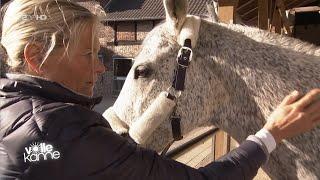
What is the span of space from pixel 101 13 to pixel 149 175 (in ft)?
1.99

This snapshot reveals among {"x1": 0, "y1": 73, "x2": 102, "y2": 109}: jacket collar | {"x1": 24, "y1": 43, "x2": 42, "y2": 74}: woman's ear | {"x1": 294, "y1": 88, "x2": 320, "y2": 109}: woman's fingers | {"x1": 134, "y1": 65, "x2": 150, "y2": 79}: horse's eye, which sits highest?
{"x1": 24, "y1": 43, "x2": 42, "y2": 74}: woman's ear

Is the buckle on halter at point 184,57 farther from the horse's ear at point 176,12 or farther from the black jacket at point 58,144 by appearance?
the black jacket at point 58,144

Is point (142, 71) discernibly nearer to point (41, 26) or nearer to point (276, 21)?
point (41, 26)

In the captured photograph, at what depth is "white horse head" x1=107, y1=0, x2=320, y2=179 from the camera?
1954 mm

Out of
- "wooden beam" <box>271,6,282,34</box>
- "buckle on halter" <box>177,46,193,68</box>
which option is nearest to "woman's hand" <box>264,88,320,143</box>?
"buckle on halter" <box>177,46,193,68</box>

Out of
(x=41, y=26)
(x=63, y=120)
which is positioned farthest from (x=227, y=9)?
(x=63, y=120)

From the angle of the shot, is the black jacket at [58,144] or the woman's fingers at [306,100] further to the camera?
the woman's fingers at [306,100]

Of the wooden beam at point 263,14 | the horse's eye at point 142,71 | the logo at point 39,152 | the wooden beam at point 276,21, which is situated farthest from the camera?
the wooden beam at point 276,21

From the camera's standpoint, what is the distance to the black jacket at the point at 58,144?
107cm

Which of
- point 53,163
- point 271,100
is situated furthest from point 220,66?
point 53,163

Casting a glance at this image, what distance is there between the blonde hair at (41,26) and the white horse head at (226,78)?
88 cm

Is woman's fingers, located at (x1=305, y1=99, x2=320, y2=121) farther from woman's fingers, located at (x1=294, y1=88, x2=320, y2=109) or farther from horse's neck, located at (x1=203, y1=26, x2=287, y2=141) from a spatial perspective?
horse's neck, located at (x1=203, y1=26, x2=287, y2=141)

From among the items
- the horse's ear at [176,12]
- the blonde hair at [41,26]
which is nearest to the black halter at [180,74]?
the horse's ear at [176,12]

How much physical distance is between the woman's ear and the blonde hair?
12 millimetres
